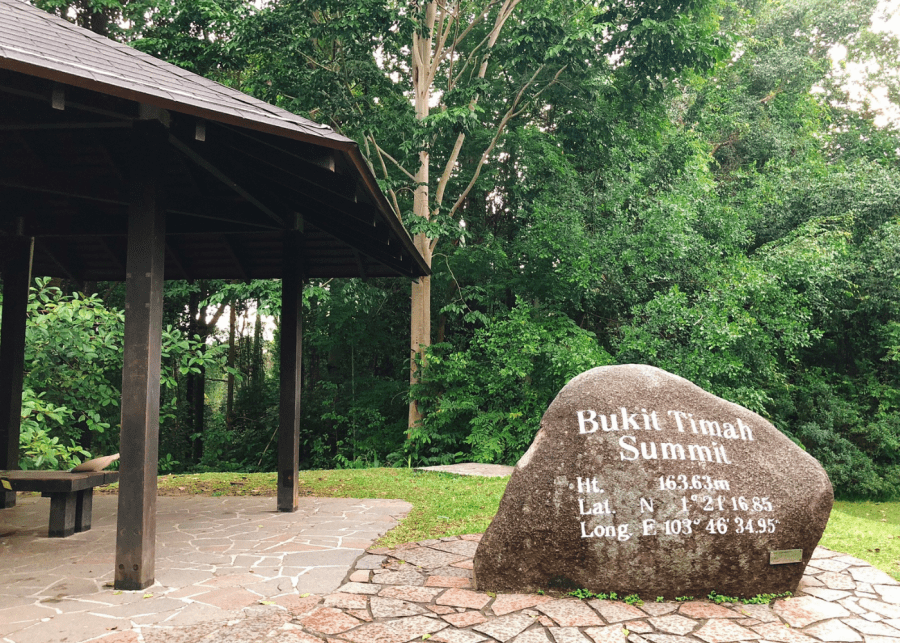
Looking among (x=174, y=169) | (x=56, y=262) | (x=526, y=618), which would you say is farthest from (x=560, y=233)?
(x=526, y=618)

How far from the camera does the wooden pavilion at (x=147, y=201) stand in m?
3.67

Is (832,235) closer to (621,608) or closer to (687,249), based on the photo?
(687,249)

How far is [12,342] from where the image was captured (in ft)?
21.7

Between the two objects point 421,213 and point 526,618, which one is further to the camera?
point 421,213

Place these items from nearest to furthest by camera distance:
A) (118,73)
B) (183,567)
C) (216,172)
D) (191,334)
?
(118,73) → (183,567) → (216,172) → (191,334)

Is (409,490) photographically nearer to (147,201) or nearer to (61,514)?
(61,514)

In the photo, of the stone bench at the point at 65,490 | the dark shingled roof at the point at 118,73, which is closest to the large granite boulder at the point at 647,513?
the dark shingled roof at the point at 118,73

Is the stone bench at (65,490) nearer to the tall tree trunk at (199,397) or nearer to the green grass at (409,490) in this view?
the green grass at (409,490)

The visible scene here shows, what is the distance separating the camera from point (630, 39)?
39.6 ft

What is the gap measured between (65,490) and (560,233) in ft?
31.5

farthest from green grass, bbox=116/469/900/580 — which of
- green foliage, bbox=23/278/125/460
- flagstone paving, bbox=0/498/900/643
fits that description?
green foliage, bbox=23/278/125/460

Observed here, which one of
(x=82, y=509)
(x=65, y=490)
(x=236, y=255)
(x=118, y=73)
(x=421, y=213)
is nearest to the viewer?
(x=118, y=73)

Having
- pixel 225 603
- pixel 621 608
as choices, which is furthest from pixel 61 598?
pixel 621 608

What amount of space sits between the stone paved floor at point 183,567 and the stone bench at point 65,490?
0.44 feet
